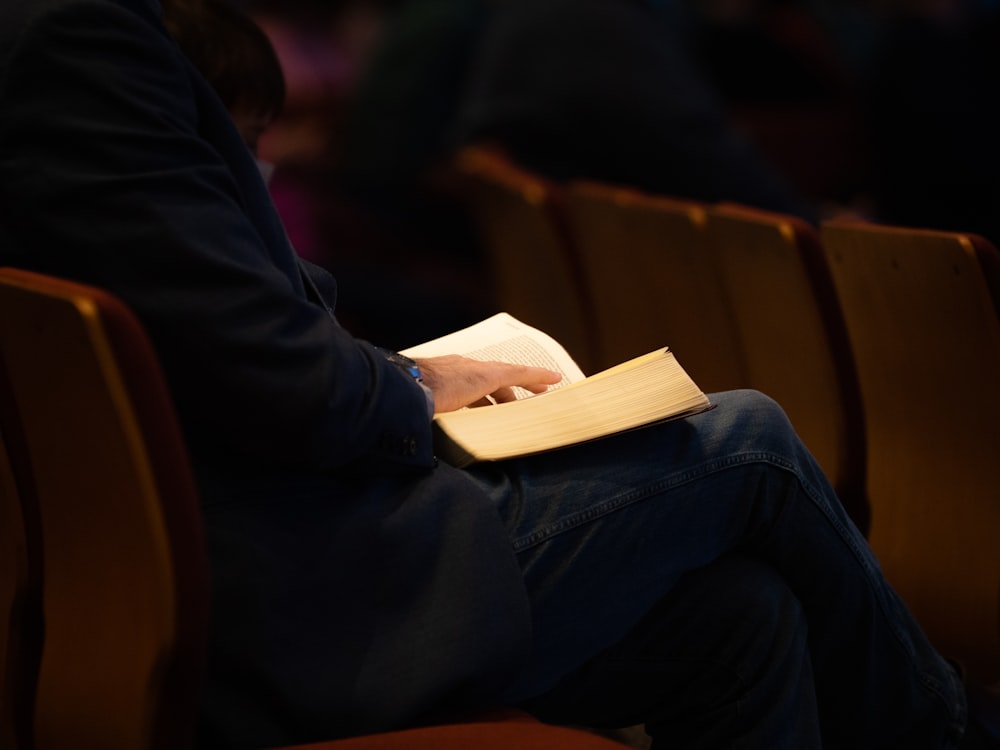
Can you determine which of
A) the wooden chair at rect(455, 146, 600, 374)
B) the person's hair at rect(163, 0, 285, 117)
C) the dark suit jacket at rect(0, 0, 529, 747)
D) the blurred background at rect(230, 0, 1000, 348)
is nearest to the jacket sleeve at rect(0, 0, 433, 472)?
the dark suit jacket at rect(0, 0, 529, 747)

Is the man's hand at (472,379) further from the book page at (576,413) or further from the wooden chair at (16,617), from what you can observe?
the wooden chair at (16,617)

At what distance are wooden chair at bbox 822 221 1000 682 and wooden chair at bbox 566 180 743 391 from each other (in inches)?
8.5

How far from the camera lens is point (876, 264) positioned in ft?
5.46

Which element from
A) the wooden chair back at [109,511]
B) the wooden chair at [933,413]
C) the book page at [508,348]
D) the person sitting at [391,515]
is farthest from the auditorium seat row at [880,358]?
the wooden chair back at [109,511]

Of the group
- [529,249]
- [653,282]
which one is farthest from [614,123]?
[653,282]

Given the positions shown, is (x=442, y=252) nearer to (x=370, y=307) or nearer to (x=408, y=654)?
(x=370, y=307)

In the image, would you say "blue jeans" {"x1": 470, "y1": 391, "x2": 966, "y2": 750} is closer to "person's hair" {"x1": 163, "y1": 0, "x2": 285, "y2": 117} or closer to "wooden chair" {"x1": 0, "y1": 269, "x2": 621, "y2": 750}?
"wooden chair" {"x1": 0, "y1": 269, "x2": 621, "y2": 750}

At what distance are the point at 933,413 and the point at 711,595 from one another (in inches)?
20.0

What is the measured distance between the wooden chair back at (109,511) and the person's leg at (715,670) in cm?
43

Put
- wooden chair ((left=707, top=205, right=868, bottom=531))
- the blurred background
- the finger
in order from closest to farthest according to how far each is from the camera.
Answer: the finger < wooden chair ((left=707, top=205, right=868, bottom=531)) < the blurred background

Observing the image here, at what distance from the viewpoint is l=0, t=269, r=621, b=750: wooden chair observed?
0.97 m

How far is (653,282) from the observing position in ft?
6.84

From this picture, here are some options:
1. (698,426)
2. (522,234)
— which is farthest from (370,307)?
(698,426)

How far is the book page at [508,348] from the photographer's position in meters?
1.48
